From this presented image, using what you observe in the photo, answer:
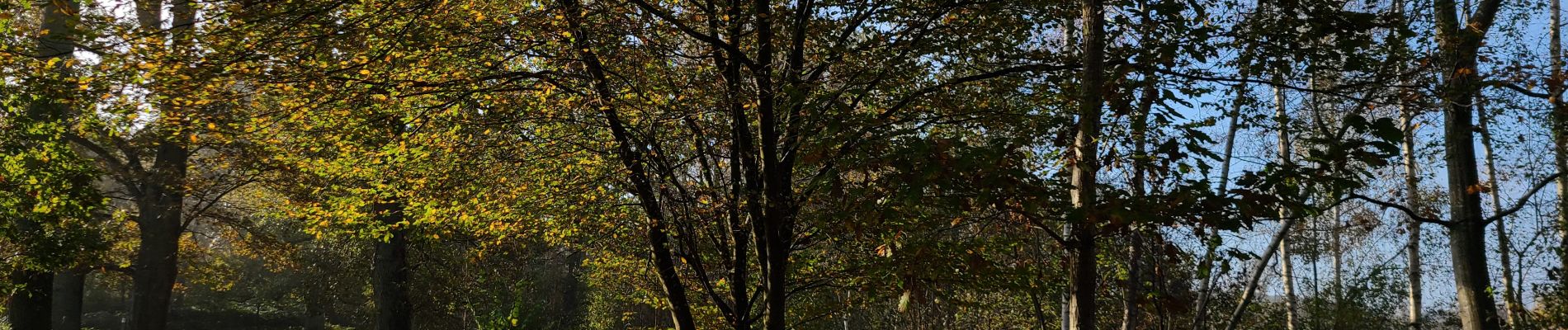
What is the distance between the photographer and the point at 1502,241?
1366 cm

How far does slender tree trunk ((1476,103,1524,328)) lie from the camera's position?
482 inches

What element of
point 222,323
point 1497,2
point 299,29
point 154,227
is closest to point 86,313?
point 222,323

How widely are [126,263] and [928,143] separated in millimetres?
17393

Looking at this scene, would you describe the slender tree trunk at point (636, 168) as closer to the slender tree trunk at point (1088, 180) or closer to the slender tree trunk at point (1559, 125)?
the slender tree trunk at point (1088, 180)

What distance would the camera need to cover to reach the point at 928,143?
4.97m

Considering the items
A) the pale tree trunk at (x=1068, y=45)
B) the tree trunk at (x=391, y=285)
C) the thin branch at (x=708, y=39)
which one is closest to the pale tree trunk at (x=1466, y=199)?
the pale tree trunk at (x=1068, y=45)

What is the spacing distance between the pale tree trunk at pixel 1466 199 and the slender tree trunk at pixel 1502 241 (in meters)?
2.39

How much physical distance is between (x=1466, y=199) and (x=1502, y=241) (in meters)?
5.08

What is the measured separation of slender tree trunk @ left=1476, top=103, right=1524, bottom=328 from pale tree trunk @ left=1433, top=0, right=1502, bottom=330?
94.1 inches

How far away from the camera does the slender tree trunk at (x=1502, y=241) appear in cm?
1223

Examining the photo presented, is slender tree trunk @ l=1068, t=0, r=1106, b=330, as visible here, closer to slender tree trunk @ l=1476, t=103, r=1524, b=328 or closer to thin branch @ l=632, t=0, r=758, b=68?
thin branch @ l=632, t=0, r=758, b=68

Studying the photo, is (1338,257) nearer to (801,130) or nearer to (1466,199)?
(1466,199)

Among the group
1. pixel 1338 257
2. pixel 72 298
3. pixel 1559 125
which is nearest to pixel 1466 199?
pixel 1559 125

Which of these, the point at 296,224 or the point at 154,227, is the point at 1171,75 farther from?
the point at 296,224
